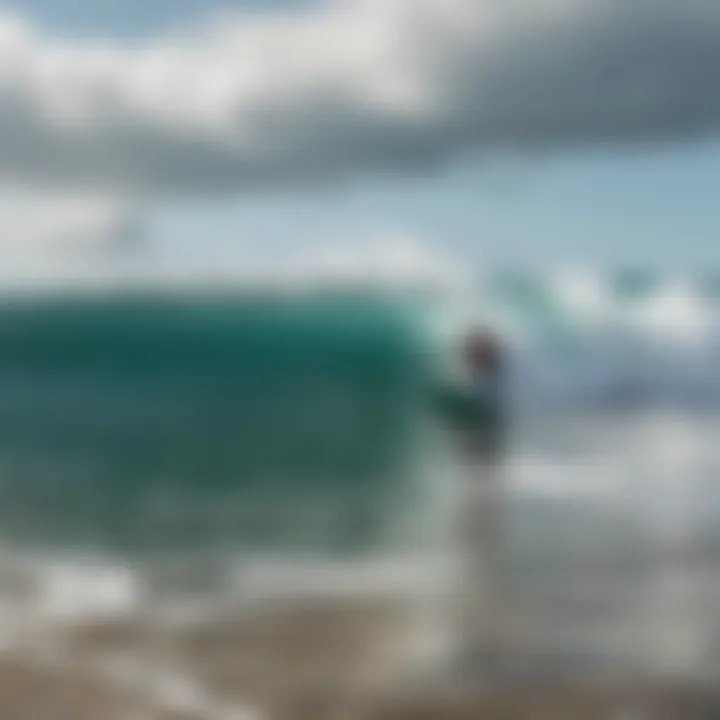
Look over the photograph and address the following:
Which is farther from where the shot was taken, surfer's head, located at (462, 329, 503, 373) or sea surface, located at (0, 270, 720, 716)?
surfer's head, located at (462, 329, 503, 373)

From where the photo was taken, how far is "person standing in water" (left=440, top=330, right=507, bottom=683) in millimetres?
7553

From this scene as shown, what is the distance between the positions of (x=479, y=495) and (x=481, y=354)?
240 inches

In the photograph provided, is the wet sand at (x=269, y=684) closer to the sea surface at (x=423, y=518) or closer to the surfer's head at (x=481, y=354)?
the sea surface at (x=423, y=518)

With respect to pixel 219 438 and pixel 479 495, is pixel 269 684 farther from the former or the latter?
pixel 219 438

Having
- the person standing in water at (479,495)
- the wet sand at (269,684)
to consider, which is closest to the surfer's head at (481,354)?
the person standing in water at (479,495)

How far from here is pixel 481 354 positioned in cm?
1756

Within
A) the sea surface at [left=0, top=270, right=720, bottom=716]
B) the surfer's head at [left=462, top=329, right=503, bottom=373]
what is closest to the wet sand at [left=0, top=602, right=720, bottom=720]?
the sea surface at [left=0, top=270, right=720, bottom=716]

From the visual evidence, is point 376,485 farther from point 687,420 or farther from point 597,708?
point 597,708

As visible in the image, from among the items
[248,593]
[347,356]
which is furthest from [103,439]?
[347,356]

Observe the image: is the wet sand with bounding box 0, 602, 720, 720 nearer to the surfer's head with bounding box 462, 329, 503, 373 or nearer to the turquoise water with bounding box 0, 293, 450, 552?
the turquoise water with bounding box 0, 293, 450, 552

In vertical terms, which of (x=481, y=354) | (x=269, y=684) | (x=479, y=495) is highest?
(x=481, y=354)

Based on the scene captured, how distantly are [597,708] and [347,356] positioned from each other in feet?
80.9

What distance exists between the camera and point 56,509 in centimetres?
1192

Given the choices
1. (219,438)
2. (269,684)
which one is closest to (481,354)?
(219,438)
